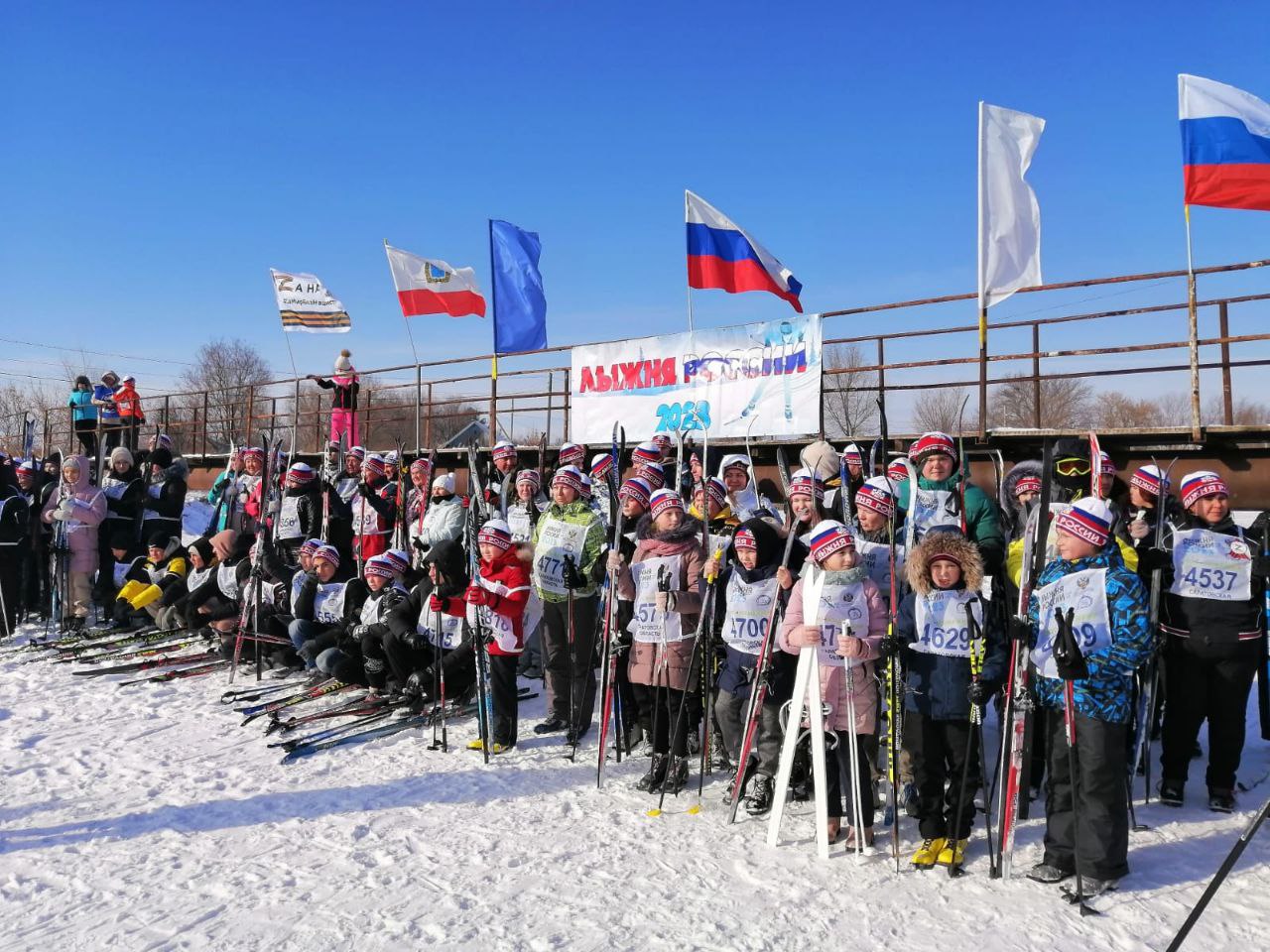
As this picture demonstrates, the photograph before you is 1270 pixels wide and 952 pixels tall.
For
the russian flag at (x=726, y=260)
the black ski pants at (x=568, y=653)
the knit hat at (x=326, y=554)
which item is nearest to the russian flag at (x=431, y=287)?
the russian flag at (x=726, y=260)

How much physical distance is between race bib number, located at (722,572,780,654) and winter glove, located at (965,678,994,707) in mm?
1168

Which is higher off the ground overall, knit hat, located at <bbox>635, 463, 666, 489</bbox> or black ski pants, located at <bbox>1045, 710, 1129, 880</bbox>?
knit hat, located at <bbox>635, 463, 666, 489</bbox>

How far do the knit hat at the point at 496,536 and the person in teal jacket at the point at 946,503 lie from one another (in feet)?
9.06

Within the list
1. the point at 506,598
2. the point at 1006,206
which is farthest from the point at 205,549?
the point at 1006,206

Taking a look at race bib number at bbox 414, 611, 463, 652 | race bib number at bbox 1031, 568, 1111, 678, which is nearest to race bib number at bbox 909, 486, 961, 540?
race bib number at bbox 1031, 568, 1111, 678

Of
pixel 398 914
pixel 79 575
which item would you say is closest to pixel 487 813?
pixel 398 914

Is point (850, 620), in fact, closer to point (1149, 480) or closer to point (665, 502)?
point (665, 502)

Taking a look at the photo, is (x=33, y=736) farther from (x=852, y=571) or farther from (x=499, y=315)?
(x=499, y=315)

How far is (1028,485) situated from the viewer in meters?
5.35

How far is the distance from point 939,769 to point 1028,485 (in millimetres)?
2216

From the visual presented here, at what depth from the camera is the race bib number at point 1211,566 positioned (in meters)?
4.49

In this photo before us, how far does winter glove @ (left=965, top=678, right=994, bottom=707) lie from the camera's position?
3.67 m

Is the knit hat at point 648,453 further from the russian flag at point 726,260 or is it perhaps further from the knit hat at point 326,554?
the russian flag at point 726,260

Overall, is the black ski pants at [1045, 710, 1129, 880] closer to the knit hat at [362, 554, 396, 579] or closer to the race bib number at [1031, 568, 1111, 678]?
the race bib number at [1031, 568, 1111, 678]
